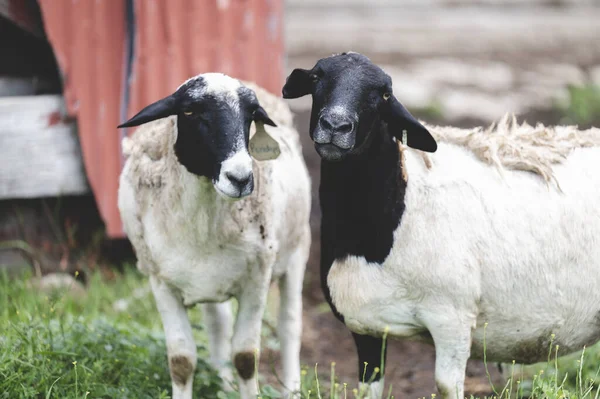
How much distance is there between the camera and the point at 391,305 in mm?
4000

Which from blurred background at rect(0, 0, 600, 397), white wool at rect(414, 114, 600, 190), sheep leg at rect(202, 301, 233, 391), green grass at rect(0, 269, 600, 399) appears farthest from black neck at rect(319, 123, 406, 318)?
blurred background at rect(0, 0, 600, 397)

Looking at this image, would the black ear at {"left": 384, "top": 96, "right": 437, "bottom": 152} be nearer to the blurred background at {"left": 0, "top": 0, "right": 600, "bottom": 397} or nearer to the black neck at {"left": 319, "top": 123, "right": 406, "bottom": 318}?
the black neck at {"left": 319, "top": 123, "right": 406, "bottom": 318}

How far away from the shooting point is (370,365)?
14.1 feet

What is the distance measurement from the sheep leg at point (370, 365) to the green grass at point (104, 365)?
0.09 meters

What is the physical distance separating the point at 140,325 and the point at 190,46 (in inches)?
93.3

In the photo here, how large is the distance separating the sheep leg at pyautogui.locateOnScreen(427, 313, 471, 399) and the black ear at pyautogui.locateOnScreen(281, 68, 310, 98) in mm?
1271

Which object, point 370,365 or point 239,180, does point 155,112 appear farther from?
point 370,365

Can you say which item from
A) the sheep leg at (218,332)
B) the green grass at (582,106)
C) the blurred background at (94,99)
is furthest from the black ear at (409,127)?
the green grass at (582,106)

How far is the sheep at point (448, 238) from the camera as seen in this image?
3.90 m

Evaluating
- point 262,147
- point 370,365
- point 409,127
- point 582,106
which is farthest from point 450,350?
point 582,106

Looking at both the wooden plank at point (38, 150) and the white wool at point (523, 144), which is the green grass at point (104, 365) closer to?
the white wool at point (523, 144)

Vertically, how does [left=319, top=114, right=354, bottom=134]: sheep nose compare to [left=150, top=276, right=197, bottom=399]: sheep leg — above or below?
above

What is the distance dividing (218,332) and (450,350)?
180cm

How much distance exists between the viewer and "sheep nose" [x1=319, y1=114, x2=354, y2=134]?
3639mm
